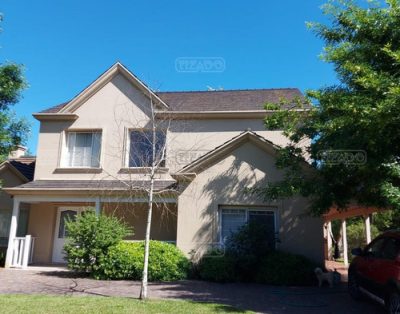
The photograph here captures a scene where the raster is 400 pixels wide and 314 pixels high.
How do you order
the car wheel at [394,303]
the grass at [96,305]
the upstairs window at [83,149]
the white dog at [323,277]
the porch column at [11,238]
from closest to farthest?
1. the car wheel at [394,303]
2. the grass at [96,305]
3. the white dog at [323,277]
4. the porch column at [11,238]
5. the upstairs window at [83,149]

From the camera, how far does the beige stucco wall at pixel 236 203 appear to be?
13.4 metres

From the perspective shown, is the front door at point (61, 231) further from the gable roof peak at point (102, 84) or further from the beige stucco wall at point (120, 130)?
the gable roof peak at point (102, 84)

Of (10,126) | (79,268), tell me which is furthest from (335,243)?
(10,126)

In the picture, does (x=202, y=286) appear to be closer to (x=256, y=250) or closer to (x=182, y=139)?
(x=256, y=250)

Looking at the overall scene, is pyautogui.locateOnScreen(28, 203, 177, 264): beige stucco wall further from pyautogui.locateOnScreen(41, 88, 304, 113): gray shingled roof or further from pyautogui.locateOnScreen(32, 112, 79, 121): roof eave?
pyautogui.locateOnScreen(41, 88, 304, 113): gray shingled roof

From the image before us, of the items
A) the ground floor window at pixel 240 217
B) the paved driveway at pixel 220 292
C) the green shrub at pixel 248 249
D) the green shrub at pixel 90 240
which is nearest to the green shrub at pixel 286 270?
the green shrub at pixel 248 249

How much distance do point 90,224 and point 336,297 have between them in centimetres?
804

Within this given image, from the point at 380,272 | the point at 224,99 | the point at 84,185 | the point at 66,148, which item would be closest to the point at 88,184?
the point at 84,185

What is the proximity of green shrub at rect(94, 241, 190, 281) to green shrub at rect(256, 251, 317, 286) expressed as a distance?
8.68 feet

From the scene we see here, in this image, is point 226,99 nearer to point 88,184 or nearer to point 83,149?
point 83,149

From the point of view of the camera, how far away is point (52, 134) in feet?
58.3

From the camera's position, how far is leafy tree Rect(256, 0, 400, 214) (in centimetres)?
820

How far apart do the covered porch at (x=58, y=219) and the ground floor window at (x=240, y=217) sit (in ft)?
6.90

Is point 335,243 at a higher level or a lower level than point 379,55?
lower
